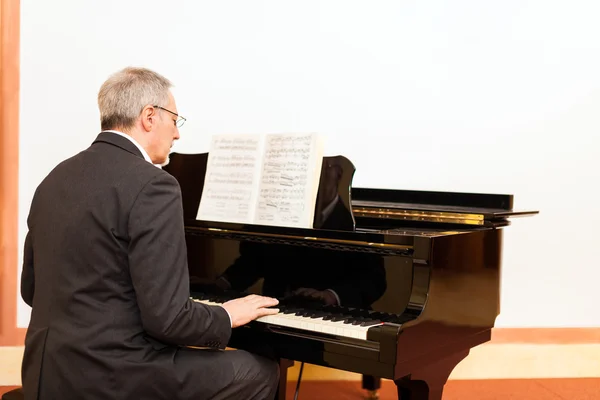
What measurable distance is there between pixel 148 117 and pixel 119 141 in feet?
0.43

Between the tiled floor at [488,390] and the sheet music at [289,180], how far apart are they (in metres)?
1.60

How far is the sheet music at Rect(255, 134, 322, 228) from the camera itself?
254cm

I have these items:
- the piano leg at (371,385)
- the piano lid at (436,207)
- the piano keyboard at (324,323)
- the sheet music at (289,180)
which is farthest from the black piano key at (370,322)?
the piano leg at (371,385)

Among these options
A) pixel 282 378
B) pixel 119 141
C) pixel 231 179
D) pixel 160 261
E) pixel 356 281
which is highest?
pixel 119 141

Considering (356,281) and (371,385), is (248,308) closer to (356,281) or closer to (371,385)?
(356,281)

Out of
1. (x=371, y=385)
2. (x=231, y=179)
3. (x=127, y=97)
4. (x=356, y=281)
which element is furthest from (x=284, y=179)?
(x=371, y=385)

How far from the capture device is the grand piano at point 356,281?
231 centimetres

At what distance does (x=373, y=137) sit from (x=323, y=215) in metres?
1.84

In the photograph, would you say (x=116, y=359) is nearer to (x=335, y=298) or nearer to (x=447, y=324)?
(x=335, y=298)

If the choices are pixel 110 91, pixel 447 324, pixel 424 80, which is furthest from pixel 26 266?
pixel 424 80

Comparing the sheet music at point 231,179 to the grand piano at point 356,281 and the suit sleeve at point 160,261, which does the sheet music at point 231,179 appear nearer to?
the grand piano at point 356,281

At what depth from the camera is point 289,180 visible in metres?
2.60

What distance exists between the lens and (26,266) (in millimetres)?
2320

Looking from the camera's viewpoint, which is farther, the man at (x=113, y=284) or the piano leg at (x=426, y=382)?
the piano leg at (x=426, y=382)
